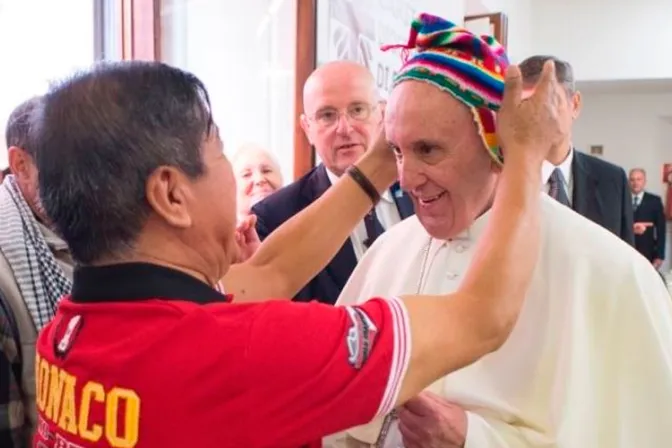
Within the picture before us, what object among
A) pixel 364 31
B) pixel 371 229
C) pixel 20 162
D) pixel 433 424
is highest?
pixel 364 31

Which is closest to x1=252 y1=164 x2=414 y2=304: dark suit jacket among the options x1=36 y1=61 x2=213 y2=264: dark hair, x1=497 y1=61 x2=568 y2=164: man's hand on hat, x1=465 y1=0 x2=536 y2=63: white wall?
x1=497 y1=61 x2=568 y2=164: man's hand on hat

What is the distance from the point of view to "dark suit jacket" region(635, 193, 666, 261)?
24.8 ft

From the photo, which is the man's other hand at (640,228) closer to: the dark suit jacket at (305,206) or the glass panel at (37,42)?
the dark suit jacket at (305,206)

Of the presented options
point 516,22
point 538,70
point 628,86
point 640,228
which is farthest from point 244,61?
point 628,86

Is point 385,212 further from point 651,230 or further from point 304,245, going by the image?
point 651,230

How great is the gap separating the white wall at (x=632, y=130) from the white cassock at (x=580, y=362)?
8.57 m

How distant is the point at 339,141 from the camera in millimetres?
2326

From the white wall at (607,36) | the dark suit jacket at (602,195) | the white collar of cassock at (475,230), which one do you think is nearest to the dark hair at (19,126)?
the white collar of cassock at (475,230)

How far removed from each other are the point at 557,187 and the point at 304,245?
1753mm

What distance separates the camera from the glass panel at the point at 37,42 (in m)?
2.13

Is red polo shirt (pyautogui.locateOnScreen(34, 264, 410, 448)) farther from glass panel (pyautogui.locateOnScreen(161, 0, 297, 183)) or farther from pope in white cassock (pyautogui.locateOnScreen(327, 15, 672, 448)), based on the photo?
glass panel (pyautogui.locateOnScreen(161, 0, 297, 183))

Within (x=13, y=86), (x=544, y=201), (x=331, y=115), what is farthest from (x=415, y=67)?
(x=13, y=86)

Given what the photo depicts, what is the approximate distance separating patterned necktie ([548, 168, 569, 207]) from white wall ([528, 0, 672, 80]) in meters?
5.53

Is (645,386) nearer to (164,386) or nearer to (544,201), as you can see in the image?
(544,201)
